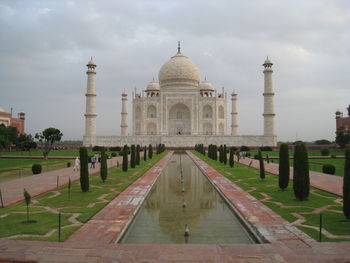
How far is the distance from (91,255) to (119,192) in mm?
4092

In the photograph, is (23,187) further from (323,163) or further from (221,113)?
(221,113)

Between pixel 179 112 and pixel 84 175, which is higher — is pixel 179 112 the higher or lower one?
the higher one

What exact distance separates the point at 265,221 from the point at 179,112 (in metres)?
32.4

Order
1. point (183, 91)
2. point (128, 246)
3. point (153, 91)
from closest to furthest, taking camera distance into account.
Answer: point (128, 246) → point (183, 91) → point (153, 91)

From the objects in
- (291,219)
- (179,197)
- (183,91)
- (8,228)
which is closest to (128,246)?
(8,228)

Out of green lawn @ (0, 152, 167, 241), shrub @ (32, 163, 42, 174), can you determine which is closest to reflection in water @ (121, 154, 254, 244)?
green lawn @ (0, 152, 167, 241)

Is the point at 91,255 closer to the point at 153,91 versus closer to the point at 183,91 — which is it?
the point at 183,91

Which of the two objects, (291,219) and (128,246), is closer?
(128,246)

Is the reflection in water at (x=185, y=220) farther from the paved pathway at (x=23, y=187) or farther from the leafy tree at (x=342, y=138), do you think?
the leafy tree at (x=342, y=138)

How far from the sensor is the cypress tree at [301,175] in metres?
6.66

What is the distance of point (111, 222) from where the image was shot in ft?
16.2

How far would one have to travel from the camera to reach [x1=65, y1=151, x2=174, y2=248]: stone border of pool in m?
4.09

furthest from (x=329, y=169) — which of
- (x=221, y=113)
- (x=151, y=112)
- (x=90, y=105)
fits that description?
(x=151, y=112)

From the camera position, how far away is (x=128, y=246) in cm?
389
